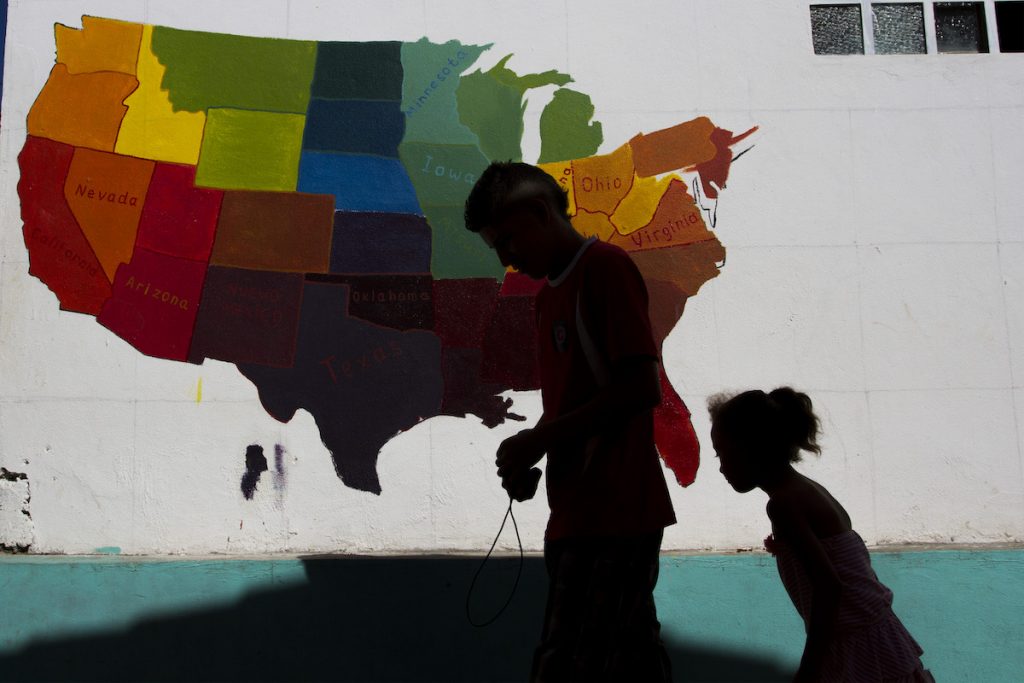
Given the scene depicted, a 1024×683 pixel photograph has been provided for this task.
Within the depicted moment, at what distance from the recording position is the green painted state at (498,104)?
3.55 m

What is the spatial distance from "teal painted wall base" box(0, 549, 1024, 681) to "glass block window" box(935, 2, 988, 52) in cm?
206

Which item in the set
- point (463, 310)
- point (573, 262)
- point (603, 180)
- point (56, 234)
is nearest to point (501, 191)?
point (573, 262)

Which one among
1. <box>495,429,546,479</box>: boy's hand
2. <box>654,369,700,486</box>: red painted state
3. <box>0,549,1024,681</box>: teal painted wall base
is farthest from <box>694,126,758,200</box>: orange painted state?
<box>495,429,546,479</box>: boy's hand

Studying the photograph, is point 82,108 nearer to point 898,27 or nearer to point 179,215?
point 179,215

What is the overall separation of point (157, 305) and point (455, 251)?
3.82ft

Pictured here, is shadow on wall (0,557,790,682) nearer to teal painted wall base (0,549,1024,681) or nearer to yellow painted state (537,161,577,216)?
teal painted wall base (0,549,1024,681)

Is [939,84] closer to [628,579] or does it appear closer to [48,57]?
[628,579]

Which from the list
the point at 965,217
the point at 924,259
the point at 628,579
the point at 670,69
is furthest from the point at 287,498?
the point at 965,217

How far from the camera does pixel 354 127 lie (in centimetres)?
355

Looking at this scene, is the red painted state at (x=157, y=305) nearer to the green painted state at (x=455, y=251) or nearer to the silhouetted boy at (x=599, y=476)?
the green painted state at (x=455, y=251)

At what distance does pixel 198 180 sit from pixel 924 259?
9.38ft

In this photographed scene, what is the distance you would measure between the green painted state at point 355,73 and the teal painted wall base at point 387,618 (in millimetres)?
1800

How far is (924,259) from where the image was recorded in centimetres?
352

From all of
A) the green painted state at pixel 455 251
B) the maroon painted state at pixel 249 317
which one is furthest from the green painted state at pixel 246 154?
the green painted state at pixel 455 251
